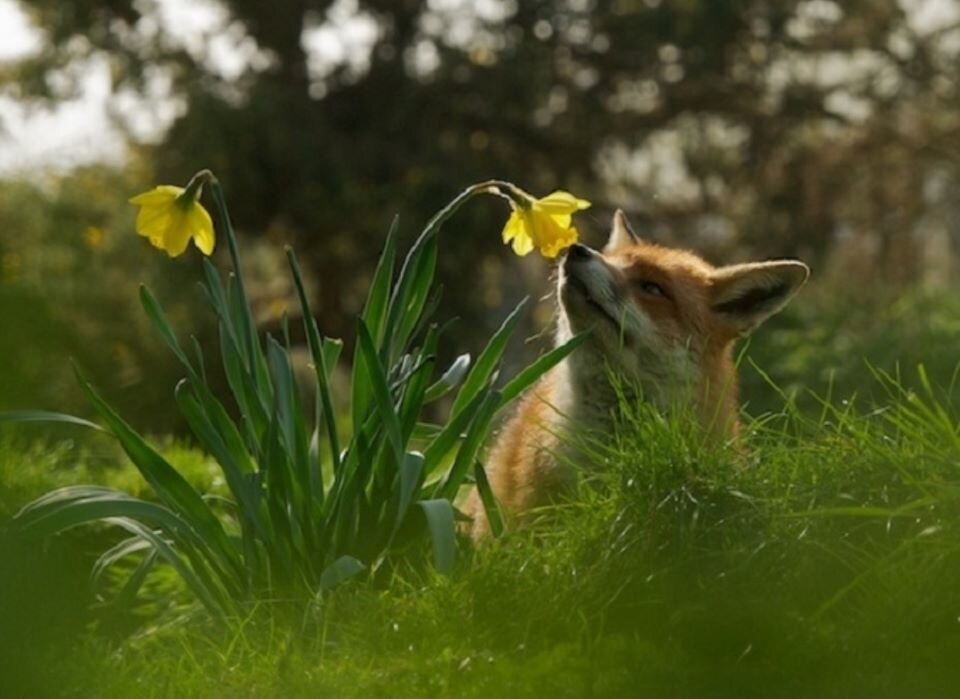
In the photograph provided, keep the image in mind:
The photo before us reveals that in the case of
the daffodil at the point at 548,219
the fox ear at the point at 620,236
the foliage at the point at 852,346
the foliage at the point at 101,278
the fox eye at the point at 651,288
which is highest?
the daffodil at the point at 548,219

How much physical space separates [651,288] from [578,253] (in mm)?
446

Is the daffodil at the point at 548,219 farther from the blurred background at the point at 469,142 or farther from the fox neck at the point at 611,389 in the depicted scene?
the blurred background at the point at 469,142

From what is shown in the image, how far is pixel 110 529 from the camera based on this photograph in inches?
235

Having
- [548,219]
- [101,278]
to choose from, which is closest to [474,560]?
[548,219]

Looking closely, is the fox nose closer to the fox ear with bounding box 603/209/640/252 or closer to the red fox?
the red fox

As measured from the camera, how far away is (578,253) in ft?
17.2

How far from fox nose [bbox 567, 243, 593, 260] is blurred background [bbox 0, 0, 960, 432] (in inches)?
250

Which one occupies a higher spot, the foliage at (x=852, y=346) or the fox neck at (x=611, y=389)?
the fox neck at (x=611, y=389)

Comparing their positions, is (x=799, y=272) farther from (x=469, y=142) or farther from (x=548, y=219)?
(x=469, y=142)

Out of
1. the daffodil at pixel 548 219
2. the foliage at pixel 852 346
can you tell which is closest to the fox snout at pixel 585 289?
the daffodil at pixel 548 219

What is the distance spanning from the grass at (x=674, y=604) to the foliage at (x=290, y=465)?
10.6 inches

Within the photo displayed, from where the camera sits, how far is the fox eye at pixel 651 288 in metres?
5.57

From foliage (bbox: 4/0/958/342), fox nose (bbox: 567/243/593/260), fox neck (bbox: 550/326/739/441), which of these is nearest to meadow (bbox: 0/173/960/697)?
fox neck (bbox: 550/326/739/441)

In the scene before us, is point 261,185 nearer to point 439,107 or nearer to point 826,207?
point 439,107
